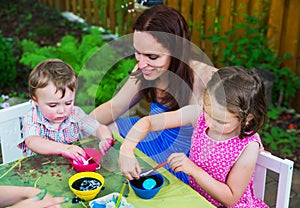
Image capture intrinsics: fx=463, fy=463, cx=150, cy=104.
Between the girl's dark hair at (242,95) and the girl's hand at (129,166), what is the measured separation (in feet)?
1.36

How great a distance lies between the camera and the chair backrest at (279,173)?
1787 mm

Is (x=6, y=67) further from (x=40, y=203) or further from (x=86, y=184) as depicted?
(x=40, y=203)

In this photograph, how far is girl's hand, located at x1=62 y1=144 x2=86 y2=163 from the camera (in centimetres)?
196

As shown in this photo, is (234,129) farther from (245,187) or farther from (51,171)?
(51,171)

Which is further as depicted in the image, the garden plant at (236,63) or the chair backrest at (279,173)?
the garden plant at (236,63)

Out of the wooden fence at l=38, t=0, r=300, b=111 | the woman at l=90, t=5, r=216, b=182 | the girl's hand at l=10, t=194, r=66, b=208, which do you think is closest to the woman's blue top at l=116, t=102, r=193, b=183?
the woman at l=90, t=5, r=216, b=182

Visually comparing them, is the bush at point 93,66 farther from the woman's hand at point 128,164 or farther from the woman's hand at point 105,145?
the woman's hand at point 128,164

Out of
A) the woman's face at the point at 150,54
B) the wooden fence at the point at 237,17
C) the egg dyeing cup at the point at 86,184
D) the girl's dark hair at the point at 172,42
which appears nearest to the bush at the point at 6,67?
the wooden fence at the point at 237,17

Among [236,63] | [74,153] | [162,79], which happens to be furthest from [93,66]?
[74,153]

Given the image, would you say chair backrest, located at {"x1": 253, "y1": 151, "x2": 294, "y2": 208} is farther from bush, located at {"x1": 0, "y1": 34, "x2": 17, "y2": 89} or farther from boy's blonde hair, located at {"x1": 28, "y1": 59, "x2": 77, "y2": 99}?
bush, located at {"x1": 0, "y1": 34, "x2": 17, "y2": 89}

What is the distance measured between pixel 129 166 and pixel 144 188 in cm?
14

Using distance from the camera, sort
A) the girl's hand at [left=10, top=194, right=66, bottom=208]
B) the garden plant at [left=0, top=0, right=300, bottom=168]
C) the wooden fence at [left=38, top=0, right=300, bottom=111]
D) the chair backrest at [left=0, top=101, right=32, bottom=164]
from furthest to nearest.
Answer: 1. the wooden fence at [left=38, top=0, right=300, bottom=111]
2. the garden plant at [left=0, top=0, right=300, bottom=168]
3. the chair backrest at [left=0, top=101, right=32, bottom=164]
4. the girl's hand at [left=10, top=194, right=66, bottom=208]

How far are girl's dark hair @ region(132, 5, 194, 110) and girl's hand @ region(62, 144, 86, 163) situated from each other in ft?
1.88

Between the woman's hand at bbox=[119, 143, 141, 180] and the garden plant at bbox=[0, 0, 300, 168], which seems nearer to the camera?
the woman's hand at bbox=[119, 143, 141, 180]
